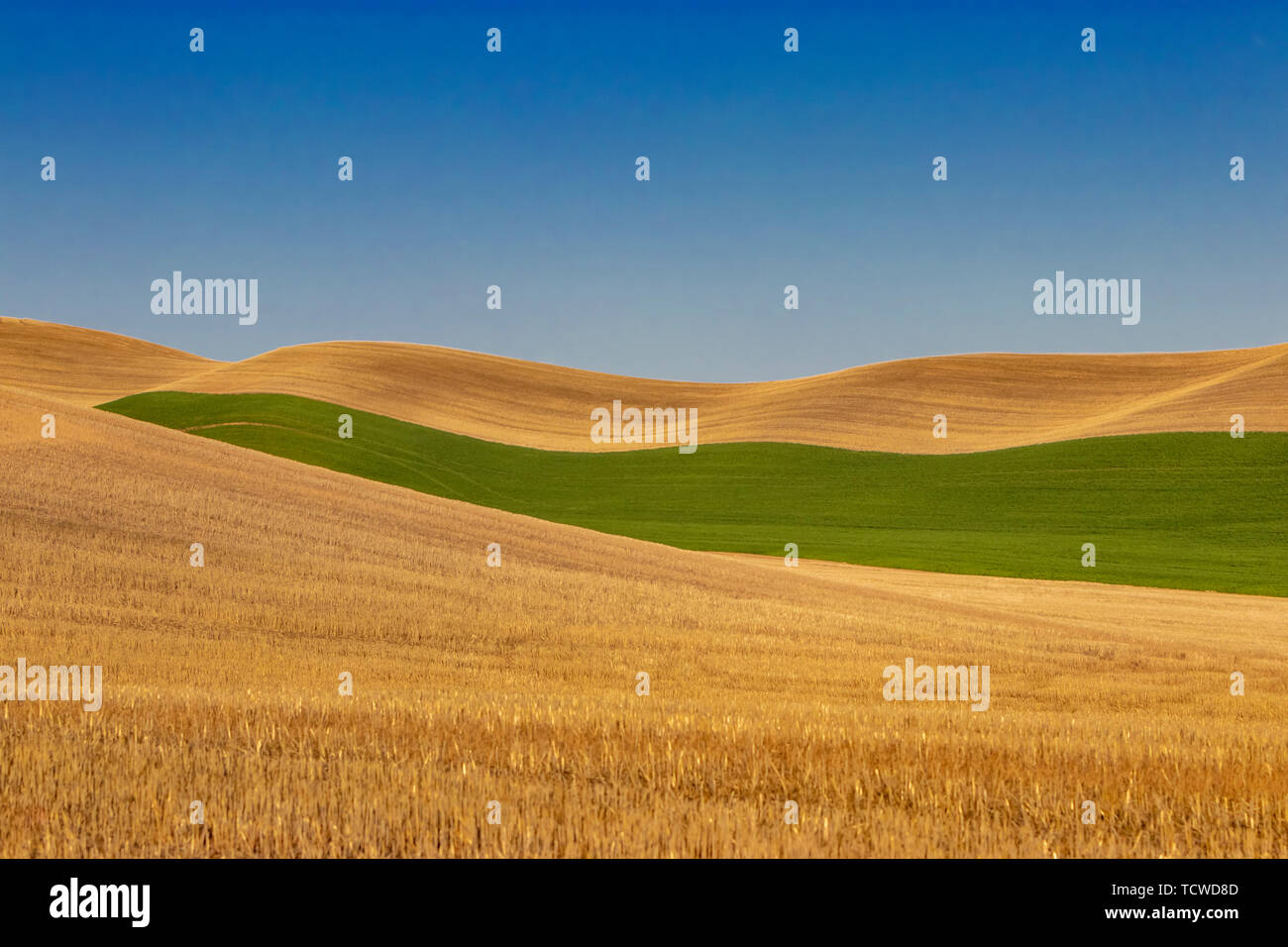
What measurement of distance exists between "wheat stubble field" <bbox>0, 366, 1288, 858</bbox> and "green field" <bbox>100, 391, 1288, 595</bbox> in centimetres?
1501

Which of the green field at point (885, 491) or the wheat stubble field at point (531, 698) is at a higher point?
the green field at point (885, 491)

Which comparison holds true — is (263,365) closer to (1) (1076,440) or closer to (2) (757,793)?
(1) (1076,440)

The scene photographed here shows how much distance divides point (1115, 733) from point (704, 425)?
81.3 metres

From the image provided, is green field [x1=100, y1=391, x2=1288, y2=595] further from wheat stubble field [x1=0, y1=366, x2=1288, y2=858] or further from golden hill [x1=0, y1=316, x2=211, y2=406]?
golden hill [x1=0, y1=316, x2=211, y2=406]

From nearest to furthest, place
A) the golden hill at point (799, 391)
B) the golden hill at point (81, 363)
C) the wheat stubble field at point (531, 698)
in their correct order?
1. the wheat stubble field at point (531, 698)
2. the golden hill at point (799, 391)
3. the golden hill at point (81, 363)

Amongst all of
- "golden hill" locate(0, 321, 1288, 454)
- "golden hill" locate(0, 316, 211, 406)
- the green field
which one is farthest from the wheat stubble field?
"golden hill" locate(0, 316, 211, 406)

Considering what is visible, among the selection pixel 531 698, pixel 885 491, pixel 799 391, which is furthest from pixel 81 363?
pixel 531 698

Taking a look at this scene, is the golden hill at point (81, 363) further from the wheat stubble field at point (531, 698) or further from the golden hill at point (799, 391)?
the wheat stubble field at point (531, 698)

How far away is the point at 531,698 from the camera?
10.3 m

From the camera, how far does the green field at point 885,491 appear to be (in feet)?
141

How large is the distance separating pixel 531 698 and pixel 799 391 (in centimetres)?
8730

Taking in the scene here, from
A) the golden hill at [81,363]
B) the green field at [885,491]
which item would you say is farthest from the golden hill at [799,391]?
the green field at [885,491]

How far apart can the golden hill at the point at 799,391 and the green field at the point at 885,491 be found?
458cm

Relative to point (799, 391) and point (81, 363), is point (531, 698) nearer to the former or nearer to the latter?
point (799, 391)
